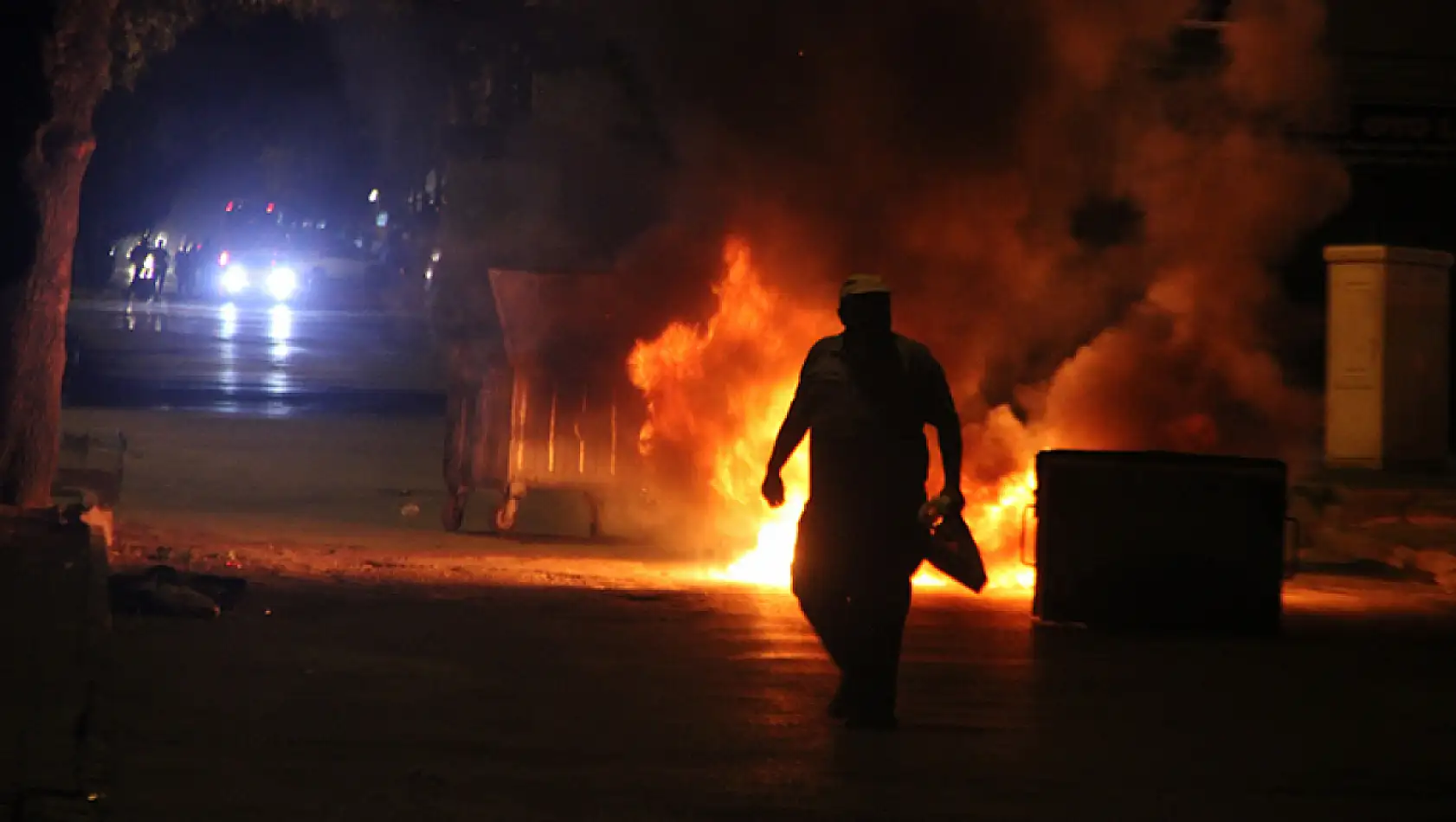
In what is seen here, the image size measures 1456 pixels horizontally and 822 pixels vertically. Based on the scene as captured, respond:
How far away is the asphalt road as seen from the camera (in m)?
27.7

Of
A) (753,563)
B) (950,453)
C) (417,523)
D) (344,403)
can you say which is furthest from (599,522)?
(344,403)

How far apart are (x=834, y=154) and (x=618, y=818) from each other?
922 centimetres

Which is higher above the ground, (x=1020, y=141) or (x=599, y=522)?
(x=1020, y=141)

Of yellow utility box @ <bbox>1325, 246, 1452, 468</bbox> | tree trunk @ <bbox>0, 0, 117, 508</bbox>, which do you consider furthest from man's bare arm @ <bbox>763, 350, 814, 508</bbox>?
yellow utility box @ <bbox>1325, 246, 1452, 468</bbox>

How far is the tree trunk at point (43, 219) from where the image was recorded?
1379 cm

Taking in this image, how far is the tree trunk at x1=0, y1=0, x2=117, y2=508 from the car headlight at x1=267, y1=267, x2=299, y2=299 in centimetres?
6480

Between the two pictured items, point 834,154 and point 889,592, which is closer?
point 889,592

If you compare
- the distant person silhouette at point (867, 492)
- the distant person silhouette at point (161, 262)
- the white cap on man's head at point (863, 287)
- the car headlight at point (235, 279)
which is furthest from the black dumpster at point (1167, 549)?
the car headlight at point (235, 279)

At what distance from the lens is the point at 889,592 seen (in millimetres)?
8281

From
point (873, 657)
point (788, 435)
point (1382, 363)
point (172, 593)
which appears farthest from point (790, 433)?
point (1382, 363)

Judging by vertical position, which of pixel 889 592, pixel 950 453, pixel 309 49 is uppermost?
pixel 309 49

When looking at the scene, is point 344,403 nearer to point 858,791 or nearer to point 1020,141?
point 1020,141

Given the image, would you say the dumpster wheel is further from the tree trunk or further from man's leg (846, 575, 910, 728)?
man's leg (846, 575, 910, 728)

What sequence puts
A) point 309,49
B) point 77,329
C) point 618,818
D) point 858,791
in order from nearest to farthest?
point 618,818 → point 858,791 → point 309,49 → point 77,329
